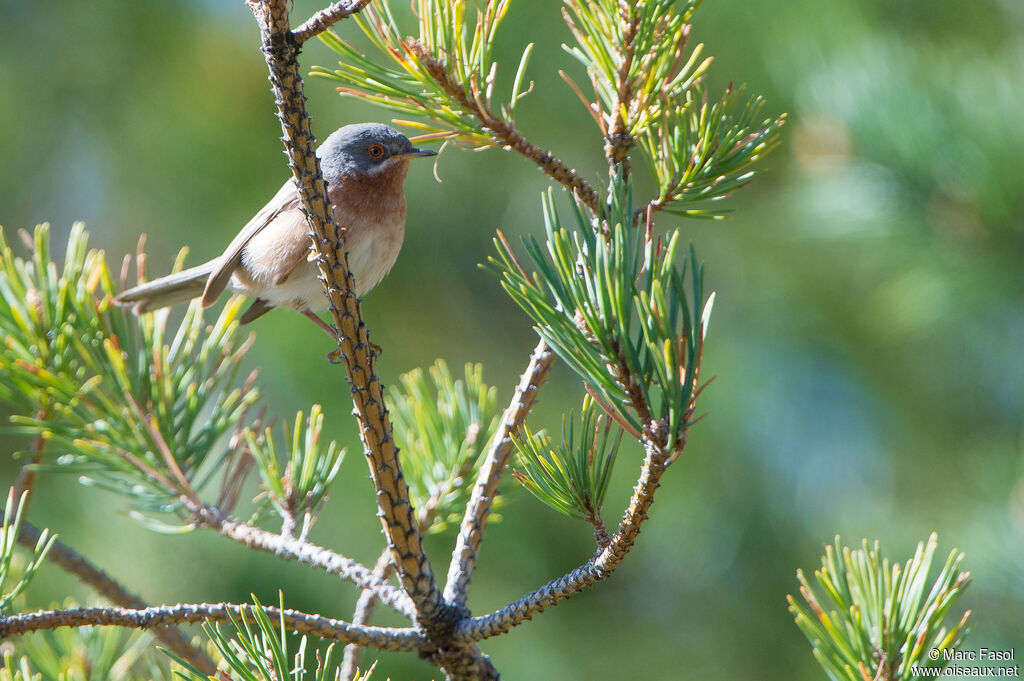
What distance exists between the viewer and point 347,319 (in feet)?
5.10

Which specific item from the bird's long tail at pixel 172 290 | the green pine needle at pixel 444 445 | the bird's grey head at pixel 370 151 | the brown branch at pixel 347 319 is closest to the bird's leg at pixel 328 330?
the green pine needle at pixel 444 445

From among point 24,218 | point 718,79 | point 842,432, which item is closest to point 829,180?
point 718,79

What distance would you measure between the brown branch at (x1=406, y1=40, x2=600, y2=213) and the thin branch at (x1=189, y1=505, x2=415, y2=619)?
839 mm

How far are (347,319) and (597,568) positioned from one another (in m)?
0.58

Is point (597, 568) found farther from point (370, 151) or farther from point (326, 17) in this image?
point (370, 151)

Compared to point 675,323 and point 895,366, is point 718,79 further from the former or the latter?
point 675,323

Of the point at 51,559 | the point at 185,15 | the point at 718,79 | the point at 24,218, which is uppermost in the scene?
the point at 185,15

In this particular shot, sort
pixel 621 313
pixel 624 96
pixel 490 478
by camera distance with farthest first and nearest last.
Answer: pixel 490 478
pixel 624 96
pixel 621 313

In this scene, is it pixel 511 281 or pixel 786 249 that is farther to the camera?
pixel 786 249

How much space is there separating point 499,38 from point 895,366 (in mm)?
2880

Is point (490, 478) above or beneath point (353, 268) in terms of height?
beneath

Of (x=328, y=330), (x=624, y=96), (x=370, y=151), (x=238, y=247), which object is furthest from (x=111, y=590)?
(x=370, y=151)

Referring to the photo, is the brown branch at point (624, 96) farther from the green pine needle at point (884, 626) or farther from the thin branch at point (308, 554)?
the thin branch at point (308, 554)

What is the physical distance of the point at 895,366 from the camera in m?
5.24
